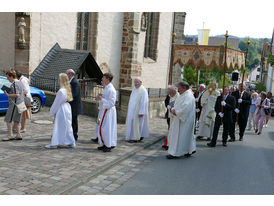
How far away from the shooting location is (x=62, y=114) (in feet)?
25.2

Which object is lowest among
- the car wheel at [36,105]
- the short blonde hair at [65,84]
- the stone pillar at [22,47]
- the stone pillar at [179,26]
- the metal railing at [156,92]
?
the car wheel at [36,105]

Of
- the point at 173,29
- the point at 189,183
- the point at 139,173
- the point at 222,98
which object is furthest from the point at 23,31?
the point at 173,29

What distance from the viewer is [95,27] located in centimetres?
1909

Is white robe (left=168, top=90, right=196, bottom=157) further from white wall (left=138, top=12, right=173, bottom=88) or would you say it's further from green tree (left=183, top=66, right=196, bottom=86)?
green tree (left=183, top=66, right=196, bottom=86)

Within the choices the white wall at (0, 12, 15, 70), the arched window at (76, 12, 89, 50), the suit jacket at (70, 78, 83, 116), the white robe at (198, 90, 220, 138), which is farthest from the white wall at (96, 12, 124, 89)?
the suit jacket at (70, 78, 83, 116)

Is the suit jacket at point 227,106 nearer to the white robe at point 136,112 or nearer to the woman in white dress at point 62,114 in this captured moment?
the white robe at point 136,112

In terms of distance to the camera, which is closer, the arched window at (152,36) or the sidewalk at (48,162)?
the sidewalk at (48,162)

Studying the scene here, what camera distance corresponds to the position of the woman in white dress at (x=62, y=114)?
300 inches

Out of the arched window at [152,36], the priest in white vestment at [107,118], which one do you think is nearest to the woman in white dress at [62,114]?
the priest in white vestment at [107,118]

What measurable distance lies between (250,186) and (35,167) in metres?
4.01

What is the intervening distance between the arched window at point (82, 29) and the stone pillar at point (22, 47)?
421 centimetres

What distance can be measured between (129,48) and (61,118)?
13.3 metres

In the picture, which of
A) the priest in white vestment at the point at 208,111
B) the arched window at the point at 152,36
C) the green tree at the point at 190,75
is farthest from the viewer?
the green tree at the point at 190,75

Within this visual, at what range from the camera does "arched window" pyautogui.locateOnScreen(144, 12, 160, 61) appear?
2461 centimetres
